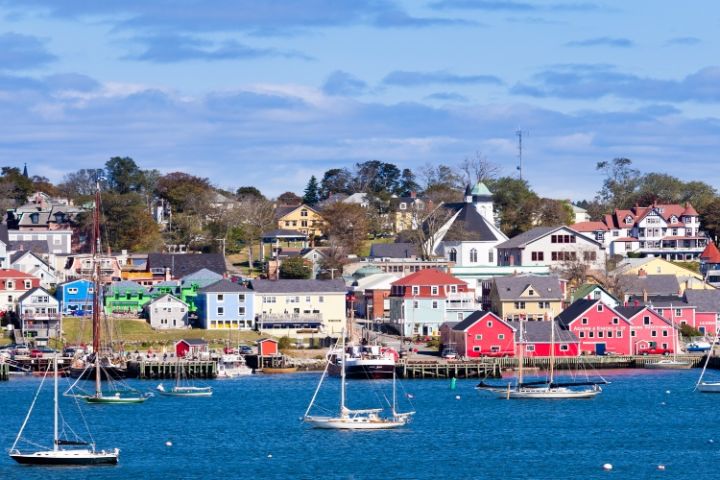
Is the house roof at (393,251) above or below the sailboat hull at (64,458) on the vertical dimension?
above

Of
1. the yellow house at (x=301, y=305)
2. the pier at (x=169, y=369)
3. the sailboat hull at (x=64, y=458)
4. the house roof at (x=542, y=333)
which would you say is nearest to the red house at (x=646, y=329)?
the house roof at (x=542, y=333)

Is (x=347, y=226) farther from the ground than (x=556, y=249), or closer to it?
farther from the ground

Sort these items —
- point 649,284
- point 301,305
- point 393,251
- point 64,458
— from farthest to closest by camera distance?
point 393,251, point 649,284, point 301,305, point 64,458

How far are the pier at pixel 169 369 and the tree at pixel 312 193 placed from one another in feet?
293

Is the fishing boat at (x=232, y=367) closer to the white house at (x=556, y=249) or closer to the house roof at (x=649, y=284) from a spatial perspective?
the house roof at (x=649, y=284)

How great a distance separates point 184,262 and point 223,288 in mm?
15340

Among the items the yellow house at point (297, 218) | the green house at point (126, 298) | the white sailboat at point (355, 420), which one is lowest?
the white sailboat at point (355, 420)

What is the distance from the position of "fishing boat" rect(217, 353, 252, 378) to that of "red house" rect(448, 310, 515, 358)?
532 inches

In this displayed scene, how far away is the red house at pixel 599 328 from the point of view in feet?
344

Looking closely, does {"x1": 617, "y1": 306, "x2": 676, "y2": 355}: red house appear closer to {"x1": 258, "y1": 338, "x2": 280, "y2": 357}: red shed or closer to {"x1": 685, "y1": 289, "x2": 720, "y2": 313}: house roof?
{"x1": 685, "y1": 289, "x2": 720, "y2": 313}: house roof

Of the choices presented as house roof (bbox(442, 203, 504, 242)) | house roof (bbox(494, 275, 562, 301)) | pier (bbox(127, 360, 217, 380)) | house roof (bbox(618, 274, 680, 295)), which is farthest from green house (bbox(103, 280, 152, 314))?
house roof (bbox(618, 274, 680, 295))

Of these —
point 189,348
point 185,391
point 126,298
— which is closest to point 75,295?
point 126,298

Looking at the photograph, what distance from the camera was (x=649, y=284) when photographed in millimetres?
122500

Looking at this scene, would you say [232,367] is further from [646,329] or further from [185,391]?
[646,329]
